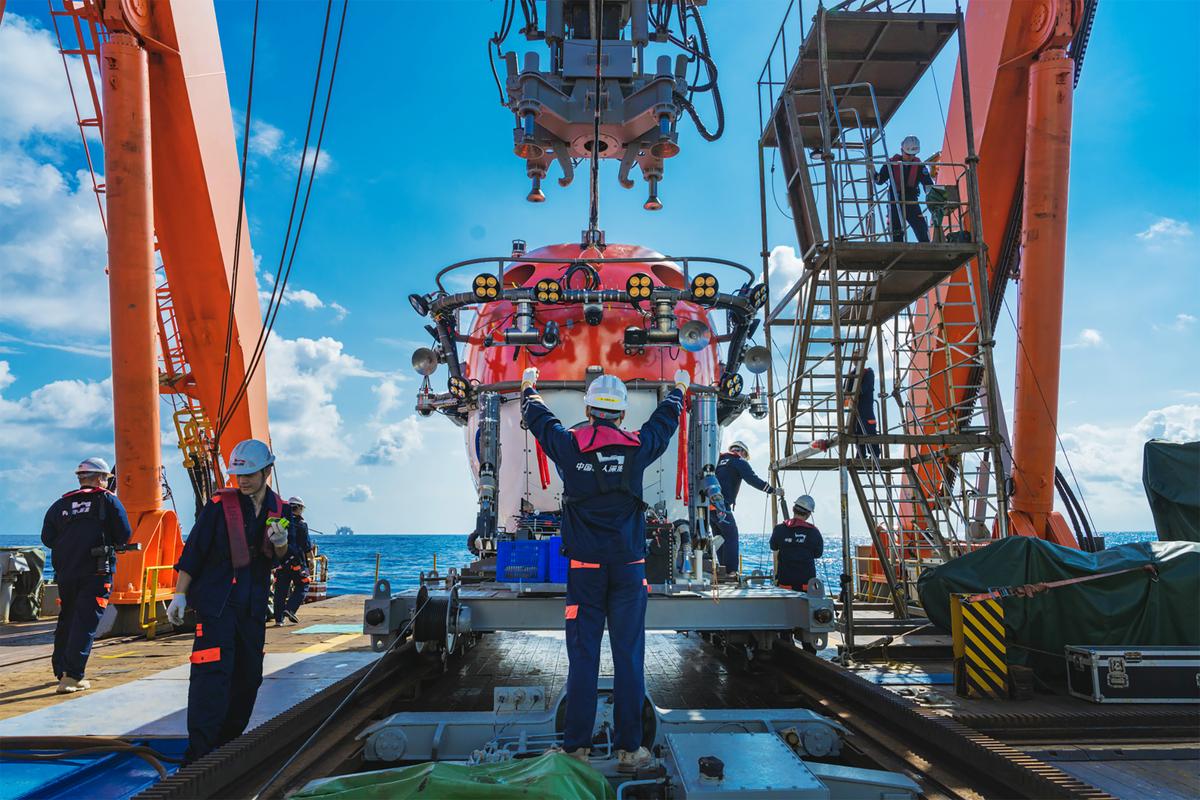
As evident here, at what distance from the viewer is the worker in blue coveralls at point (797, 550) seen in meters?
7.96

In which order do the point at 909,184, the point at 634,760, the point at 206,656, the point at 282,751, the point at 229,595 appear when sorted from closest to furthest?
the point at 634,760 → the point at 282,751 → the point at 206,656 → the point at 229,595 → the point at 909,184

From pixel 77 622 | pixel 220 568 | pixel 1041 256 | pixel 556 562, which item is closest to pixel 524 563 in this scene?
pixel 556 562

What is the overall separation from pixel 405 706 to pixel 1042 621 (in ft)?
16.3

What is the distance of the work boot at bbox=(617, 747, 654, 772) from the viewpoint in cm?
351

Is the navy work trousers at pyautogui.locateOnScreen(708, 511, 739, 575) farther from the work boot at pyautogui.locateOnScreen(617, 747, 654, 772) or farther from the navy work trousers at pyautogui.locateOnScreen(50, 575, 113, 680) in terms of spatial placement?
the navy work trousers at pyautogui.locateOnScreen(50, 575, 113, 680)

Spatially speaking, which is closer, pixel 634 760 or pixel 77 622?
pixel 634 760

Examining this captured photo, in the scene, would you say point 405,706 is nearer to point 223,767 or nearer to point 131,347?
point 223,767

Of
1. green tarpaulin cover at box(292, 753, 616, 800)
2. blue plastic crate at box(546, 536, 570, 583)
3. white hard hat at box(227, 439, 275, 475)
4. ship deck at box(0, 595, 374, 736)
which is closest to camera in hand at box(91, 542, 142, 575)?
ship deck at box(0, 595, 374, 736)

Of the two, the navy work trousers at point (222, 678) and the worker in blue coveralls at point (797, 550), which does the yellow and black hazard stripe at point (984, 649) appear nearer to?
the worker in blue coveralls at point (797, 550)

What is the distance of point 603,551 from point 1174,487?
785 centimetres

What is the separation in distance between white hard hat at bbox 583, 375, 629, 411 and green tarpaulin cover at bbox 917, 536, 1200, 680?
404 centimetres

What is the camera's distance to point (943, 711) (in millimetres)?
5125

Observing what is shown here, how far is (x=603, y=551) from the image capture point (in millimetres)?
3885

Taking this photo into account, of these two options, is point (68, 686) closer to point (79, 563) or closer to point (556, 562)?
point (79, 563)
